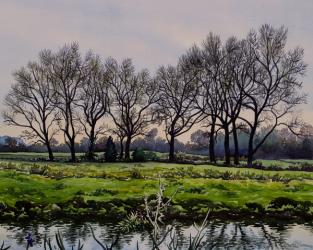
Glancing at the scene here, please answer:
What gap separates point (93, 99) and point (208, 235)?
786cm

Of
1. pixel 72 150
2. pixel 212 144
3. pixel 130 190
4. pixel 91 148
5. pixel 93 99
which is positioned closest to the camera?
pixel 130 190

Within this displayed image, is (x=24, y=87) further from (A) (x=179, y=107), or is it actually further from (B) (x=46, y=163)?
(A) (x=179, y=107)

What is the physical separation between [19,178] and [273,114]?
25.7 ft

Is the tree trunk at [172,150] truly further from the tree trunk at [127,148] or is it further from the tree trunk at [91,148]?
the tree trunk at [91,148]

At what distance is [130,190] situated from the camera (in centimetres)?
1467

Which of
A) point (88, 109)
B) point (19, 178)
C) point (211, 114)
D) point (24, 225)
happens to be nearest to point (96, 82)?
point (88, 109)

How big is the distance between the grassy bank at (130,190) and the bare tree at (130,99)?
1.00 meters

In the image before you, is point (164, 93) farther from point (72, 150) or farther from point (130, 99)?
point (72, 150)

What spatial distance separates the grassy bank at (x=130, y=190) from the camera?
13422mm

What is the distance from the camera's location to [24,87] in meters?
16.9

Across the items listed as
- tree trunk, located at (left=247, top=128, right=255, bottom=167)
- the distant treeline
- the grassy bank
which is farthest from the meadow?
tree trunk, located at (left=247, top=128, right=255, bottom=167)

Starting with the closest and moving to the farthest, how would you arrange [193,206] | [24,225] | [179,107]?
1. [24,225]
2. [193,206]
3. [179,107]

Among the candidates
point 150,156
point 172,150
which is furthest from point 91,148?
point 172,150

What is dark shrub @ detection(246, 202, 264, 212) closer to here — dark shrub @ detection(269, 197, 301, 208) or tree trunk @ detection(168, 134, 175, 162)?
dark shrub @ detection(269, 197, 301, 208)
